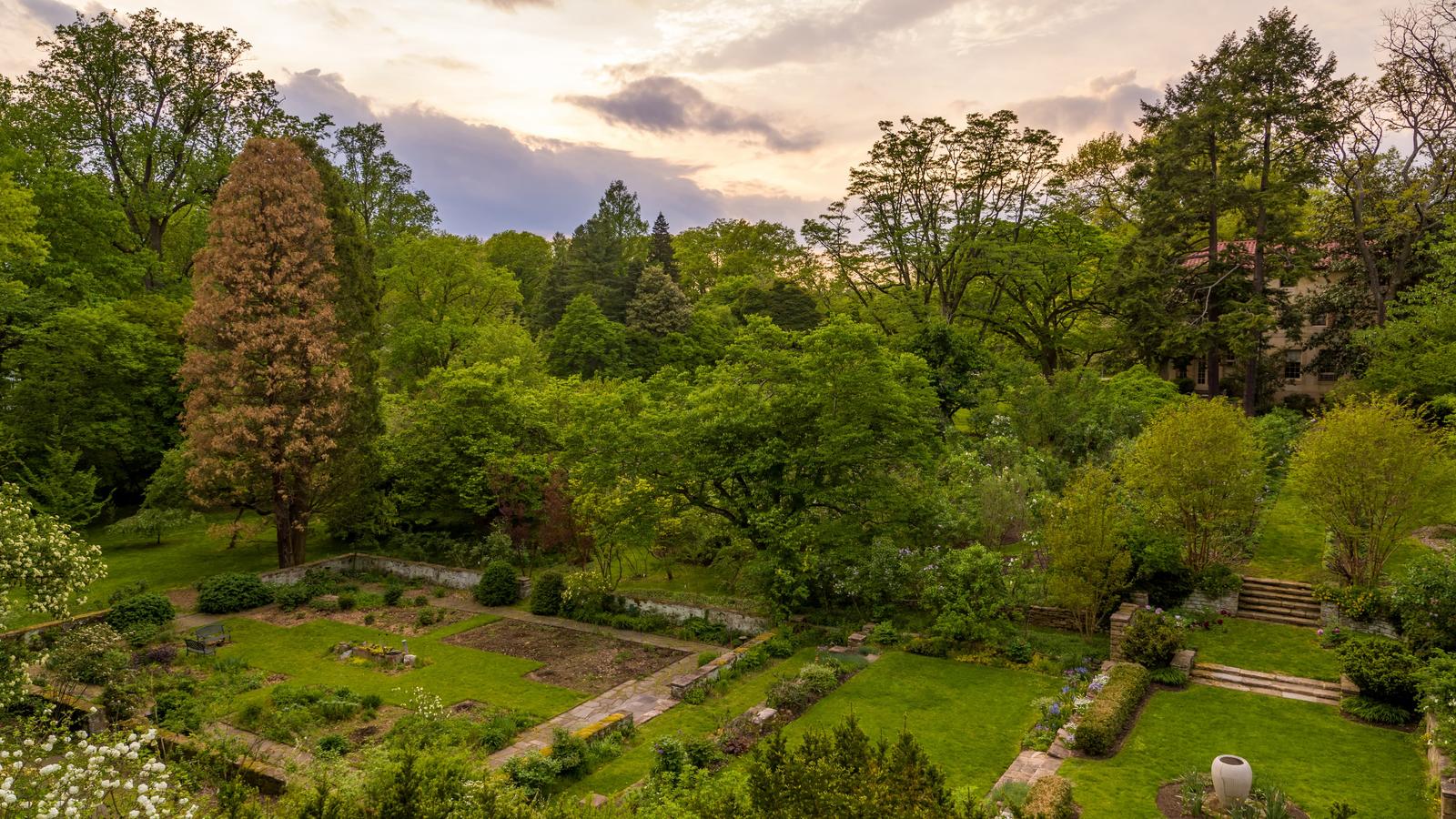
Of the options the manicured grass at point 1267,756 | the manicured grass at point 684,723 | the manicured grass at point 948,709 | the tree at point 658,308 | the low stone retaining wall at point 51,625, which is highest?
the tree at point 658,308

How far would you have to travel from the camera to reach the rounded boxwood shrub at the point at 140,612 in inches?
798

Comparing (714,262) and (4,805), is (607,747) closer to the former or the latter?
(4,805)

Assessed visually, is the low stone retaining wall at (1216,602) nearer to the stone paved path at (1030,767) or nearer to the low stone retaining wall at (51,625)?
the stone paved path at (1030,767)

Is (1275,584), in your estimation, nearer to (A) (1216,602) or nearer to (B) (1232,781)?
(A) (1216,602)

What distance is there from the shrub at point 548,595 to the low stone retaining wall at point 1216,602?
17449 mm

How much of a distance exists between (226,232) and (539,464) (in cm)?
1217

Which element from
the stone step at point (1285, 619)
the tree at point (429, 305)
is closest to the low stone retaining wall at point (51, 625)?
the tree at point (429, 305)

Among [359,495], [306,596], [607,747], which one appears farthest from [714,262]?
[607,747]

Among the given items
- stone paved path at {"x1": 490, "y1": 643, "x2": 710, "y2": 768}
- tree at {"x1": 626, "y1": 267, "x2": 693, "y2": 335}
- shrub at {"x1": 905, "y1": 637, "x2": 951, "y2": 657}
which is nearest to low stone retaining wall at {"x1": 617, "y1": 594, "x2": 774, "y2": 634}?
stone paved path at {"x1": 490, "y1": 643, "x2": 710, "y2": 768}

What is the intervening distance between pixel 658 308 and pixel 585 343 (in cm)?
575

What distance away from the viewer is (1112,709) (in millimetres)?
13859

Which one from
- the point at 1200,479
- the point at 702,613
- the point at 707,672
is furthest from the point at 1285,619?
the point at 702,613

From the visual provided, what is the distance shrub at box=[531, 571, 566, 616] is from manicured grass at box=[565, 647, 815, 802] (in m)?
7.88

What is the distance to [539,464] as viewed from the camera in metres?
27.0
